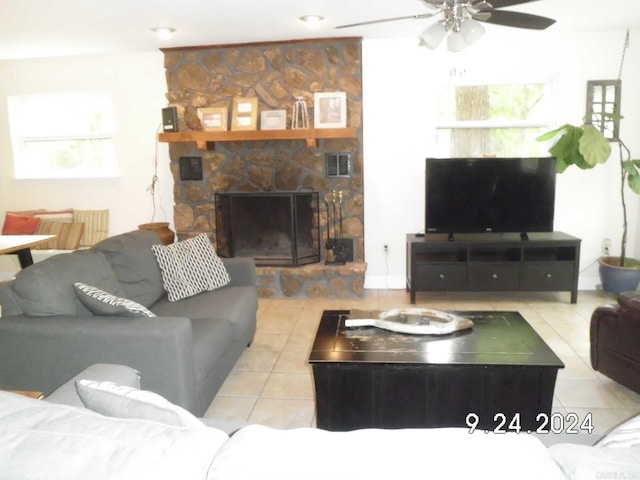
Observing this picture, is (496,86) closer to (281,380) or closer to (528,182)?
(528,182)

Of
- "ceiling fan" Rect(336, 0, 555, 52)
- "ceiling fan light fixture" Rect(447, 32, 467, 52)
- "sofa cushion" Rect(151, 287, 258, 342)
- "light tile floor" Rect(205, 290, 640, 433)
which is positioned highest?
"ceiling fan" Rect(336, 0, 555, 52)

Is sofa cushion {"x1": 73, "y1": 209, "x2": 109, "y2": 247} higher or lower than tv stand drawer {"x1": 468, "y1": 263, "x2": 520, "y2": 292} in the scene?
higher

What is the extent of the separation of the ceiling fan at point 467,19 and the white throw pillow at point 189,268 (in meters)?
1.93

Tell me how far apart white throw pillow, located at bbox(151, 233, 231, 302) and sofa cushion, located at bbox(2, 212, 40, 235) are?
2.67 m

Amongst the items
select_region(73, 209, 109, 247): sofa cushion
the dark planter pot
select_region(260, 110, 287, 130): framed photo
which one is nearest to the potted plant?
the dark planter pot

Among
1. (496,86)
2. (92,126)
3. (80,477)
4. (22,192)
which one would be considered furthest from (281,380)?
(22,192)

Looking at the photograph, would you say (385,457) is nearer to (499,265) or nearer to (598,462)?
(598,462)

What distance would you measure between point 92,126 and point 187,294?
3103 mm

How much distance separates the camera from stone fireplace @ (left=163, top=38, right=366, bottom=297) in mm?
4449

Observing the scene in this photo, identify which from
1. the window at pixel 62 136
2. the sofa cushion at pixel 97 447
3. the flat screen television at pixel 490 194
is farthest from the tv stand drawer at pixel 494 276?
the window at pixel 62 136

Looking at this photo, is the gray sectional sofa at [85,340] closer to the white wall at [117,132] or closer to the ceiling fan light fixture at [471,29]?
the ceiling fan light fixture at [471,29]

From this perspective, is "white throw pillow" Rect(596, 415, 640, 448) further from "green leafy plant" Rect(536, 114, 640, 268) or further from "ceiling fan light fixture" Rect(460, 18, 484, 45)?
"green leafy plant" Rect(536, 114, 640, 268)

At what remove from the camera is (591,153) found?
3814 millimetres

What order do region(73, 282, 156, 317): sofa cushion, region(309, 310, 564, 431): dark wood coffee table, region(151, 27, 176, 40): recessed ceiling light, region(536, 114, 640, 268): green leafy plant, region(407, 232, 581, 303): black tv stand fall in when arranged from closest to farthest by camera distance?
region(309, 310, 564, 431): dark wood coffee table
region(73, 282, 156, 317): sofa cushion
region(536, 114, 640, 268): green leafy plant
region(151, 27, 176, 40): recessed ceiling light
region(407, 232, 581, 303): black tv stand
